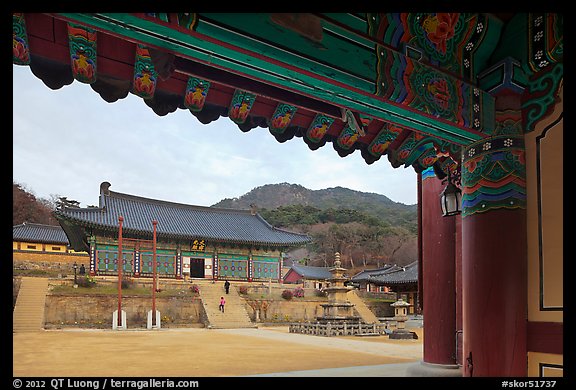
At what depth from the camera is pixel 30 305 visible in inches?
956

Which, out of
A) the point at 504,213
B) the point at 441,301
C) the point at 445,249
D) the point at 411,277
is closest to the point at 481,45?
the point at 504,213

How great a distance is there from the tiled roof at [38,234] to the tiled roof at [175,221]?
9.50m

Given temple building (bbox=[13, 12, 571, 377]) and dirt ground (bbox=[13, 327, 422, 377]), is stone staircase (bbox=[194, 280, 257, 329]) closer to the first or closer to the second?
dirt ground (bbox=[13, 327, 422, 377])

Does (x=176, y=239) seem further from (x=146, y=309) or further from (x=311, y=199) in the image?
(x=311, y=199)

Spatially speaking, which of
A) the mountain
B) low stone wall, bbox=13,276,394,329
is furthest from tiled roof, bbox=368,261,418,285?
the mountain

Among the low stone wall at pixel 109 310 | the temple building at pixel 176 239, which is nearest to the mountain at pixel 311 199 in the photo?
the temple building at pixel 176 239

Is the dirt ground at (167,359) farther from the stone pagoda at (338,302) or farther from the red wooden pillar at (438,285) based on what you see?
the stone pagoda at (338,302)

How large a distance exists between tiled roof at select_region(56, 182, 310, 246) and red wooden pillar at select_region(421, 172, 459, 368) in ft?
94.5

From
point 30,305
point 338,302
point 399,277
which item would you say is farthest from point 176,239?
point 399,277

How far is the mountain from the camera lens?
111925 millimetres

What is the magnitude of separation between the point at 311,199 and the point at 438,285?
4598 inches
